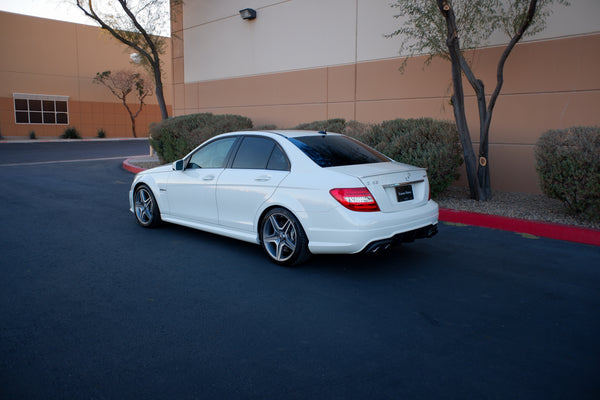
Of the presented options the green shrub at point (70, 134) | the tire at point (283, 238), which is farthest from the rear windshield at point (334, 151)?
the green shrub at point (70, 134)

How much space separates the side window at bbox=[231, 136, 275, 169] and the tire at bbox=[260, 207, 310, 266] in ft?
2.26

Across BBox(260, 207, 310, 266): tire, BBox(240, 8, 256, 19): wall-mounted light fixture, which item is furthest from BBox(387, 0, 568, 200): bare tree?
BBox(240, 8, 256, 19): wall-mounted light fixture

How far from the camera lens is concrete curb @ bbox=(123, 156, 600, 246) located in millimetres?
6676

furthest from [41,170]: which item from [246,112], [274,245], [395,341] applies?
[395,341]

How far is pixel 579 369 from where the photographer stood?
3.26 m

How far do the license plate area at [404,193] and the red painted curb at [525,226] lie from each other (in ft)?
9.27

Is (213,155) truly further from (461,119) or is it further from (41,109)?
(41,109)

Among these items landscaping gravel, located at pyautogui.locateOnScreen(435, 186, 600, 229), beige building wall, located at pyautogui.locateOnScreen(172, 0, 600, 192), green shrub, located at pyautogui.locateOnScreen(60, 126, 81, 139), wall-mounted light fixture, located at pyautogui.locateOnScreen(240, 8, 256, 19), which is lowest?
landscaping gravel, located at pyautogui.locateOnScreen(435, 186, 600, 229)

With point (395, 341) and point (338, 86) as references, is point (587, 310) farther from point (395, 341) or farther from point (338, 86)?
point (338, 86)

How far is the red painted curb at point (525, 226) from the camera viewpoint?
6672 mm

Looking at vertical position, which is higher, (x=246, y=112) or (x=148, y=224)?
(x=246, y=112)

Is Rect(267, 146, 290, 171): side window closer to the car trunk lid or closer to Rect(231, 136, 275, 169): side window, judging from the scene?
Rect(231, 136, 275, 169): side window

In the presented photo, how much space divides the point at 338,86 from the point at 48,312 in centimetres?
1024

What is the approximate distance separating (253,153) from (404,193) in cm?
194
